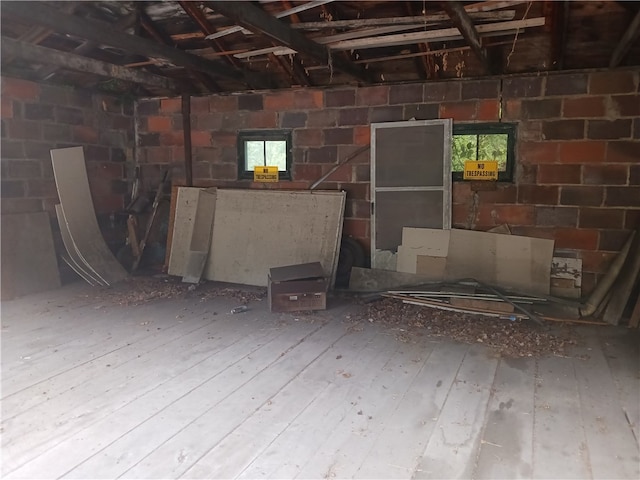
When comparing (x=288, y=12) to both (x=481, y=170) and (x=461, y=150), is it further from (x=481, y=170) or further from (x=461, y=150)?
(x=481, y=170)

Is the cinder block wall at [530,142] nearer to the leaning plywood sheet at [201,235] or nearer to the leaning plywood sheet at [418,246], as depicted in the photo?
the leaning plywood sheet at [418,246]

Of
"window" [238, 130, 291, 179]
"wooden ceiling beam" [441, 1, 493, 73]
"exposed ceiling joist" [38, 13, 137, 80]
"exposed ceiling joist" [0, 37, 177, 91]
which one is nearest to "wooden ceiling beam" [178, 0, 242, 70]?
"exposed ceiling joist" [38, 13, 137, 80]

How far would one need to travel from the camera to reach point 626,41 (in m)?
3.67

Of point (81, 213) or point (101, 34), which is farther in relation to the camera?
point (81, 213)

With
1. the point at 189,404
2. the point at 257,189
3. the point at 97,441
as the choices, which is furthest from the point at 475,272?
the point at 97,441

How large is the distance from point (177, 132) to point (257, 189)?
4.78 ft

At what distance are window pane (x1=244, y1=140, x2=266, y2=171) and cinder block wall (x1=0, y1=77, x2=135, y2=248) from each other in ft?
5.90

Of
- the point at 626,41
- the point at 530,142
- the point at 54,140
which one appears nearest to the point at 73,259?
the point at 54,140

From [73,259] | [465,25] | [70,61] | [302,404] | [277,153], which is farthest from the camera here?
[277,153]

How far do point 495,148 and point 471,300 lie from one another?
1584mm

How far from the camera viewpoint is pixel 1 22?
411cm

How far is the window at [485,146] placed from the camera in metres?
4.71

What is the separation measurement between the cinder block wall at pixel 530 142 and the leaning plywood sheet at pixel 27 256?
2793 mm

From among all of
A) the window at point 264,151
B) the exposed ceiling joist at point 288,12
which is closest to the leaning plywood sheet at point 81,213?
the window at point 264,151
